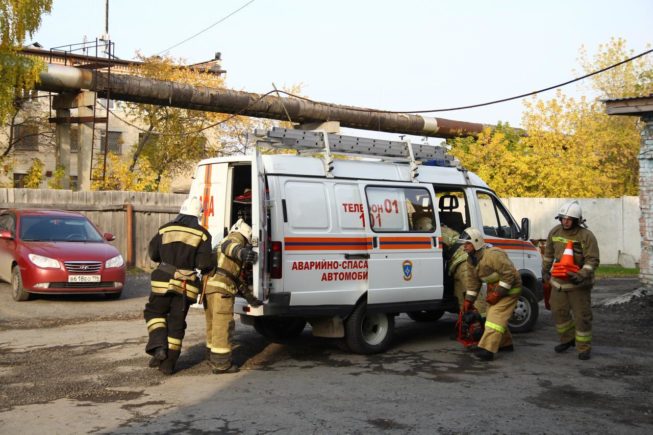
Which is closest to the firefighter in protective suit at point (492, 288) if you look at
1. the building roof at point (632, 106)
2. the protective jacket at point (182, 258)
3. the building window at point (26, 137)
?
the protective jacket at point (182, 258)

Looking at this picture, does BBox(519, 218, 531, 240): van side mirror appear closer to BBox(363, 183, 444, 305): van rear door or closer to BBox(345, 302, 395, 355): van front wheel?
BBox(363, 183, 444, 305): van rear door

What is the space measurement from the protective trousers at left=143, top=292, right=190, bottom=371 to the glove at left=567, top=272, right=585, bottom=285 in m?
4.67

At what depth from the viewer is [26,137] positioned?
43.2 m

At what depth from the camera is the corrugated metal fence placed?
59.5 ft

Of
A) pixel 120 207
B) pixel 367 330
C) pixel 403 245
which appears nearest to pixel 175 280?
pixel 367 330

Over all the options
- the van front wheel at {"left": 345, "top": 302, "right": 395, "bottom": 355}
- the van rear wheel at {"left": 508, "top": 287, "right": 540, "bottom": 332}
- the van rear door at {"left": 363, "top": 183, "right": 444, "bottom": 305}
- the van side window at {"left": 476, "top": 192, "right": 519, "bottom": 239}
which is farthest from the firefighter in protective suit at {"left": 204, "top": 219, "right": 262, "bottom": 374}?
the van rear wheel at {"left": 508, "top": 287, "right": 540, "bottom": 332}

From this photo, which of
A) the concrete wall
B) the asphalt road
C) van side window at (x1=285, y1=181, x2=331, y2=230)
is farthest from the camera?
the concrete wall

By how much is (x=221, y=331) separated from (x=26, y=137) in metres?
39.3

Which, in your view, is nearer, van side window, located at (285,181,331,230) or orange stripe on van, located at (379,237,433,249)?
van side window, located at (285,181,331,230)

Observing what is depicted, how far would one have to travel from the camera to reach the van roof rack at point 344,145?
348 inches

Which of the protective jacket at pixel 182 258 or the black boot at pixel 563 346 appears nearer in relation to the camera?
the protective jacket at pixel 182 258

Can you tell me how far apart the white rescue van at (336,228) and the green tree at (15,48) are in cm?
1265

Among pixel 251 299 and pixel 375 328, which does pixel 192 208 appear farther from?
pixel 375 328

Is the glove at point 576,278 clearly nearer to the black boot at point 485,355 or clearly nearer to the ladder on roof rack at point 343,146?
the black boot at point 485,355
